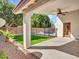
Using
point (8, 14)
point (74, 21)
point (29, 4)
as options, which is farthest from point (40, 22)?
point (29, 4)

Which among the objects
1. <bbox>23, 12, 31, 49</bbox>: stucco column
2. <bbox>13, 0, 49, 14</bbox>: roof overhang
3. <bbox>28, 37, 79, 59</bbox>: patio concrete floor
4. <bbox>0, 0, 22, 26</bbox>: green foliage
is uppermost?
<bbox>0, 0, 22, 26</bbox>: green foliage

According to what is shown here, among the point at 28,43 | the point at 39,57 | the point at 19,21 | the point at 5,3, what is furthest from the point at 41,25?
the point at 39,57

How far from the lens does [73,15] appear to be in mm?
19719

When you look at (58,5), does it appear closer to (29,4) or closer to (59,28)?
(29,4)

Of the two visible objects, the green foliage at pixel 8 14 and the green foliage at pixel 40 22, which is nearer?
the green foliage at pixel 8 14

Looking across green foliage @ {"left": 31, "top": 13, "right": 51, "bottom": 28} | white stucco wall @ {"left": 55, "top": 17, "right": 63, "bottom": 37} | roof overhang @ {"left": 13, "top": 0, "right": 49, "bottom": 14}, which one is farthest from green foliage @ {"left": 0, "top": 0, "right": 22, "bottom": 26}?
roof overhang @ {"left": 13, "top": 0, "right": 49, "bottom": 14}

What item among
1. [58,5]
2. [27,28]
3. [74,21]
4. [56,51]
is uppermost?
[58,5]

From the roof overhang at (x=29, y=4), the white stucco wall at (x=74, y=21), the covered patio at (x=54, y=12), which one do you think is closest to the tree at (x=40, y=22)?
the covered patio at (x=54, y=12)

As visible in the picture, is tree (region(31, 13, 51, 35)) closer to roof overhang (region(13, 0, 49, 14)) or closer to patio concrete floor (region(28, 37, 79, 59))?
patio concrete floor (region(28, 37, 79, 59))

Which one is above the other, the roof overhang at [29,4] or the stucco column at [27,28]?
the roof overhang at [29,4]

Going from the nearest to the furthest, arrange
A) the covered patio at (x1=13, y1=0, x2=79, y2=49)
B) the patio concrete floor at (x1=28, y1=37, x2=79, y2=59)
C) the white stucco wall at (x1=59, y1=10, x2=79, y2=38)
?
the patio concrete floor at (x1=28, y1=37, x2=79, y2=59) → the covered patio at (x1=13, y1=0, x2=79, y2=49) → the white stucco wall at (x1=59, y1=10, x2=79, y2=38)

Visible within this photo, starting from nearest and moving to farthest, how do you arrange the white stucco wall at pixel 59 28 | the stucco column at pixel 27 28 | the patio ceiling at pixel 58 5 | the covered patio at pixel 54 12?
the patio ceiling at pixel 58 5
the covered patio at pixel 54 12
the stucco column at pixel 27 28
the white stucco wall at pixel 59 28

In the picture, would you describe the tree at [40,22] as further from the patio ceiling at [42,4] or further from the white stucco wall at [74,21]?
the patio ceiling at [42,4]

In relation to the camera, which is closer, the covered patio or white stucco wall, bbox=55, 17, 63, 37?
the covered patio
